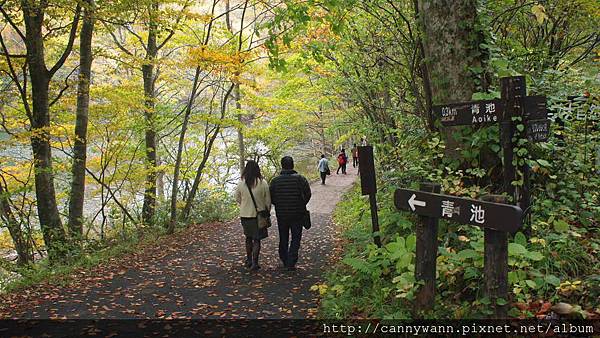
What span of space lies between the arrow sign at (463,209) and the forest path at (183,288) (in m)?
2.17

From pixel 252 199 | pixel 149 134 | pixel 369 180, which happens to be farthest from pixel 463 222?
pixel 149 134

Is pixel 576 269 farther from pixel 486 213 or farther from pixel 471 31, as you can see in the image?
pixel 471 31

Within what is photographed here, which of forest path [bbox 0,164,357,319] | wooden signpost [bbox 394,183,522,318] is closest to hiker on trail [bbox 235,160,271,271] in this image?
forest path [bbox 0,164,357,319]

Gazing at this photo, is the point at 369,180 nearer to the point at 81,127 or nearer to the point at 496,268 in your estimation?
the point at 496,268

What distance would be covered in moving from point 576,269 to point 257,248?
4612mm

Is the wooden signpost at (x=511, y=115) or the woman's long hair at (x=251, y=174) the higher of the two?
the wooden signpost at (x=511, y=115)

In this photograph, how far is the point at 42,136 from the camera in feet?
27.9

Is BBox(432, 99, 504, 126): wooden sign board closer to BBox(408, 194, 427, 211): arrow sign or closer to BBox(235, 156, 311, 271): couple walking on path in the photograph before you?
BBox(408, 194, 427, 211): arrow sign

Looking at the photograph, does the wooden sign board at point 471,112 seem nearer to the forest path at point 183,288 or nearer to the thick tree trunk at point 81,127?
the forest path at point 183,288

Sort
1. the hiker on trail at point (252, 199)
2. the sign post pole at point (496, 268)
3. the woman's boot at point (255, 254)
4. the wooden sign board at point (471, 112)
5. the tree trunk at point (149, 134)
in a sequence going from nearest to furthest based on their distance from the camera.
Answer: the sign post pole at point (496, 268) → the wooden sign board at point (471, 112) → the hiker on trail at point (252, 199) → the woman's boot at point (255, 254) → the tree trunk at point (149, 134)

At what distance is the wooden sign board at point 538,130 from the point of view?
3.73 m

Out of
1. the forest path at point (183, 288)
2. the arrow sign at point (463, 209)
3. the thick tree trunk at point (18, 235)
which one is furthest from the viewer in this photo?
the thick tree trunk at point (18, 235)

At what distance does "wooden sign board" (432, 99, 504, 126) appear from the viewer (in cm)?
389


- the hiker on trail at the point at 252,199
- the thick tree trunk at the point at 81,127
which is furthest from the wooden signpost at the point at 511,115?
the thick tree trunk at the point at 81,127
